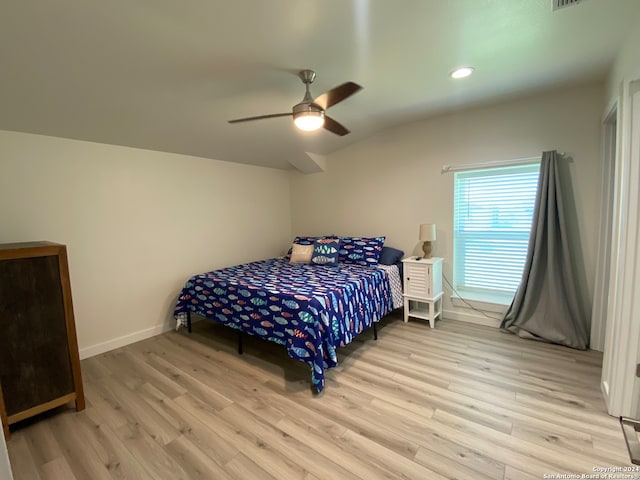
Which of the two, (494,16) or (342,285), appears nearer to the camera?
(494,16)

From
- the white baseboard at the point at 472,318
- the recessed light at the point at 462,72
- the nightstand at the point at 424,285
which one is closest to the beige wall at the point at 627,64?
the recessed light at the point at 462,72

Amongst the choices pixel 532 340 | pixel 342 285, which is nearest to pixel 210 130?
pixel 342 285

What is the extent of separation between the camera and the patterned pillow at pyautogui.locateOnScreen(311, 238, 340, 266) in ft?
12.2

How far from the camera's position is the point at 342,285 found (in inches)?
108

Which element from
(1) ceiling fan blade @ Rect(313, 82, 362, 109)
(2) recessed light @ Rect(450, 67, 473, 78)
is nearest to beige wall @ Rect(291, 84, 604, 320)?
(2) recessed light @ Rect(450, 67, 473, 78)

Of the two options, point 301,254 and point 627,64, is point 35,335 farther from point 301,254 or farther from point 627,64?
point 627,64

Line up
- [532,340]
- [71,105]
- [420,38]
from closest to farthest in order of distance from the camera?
[420,38] → [71,105] → [532,340]

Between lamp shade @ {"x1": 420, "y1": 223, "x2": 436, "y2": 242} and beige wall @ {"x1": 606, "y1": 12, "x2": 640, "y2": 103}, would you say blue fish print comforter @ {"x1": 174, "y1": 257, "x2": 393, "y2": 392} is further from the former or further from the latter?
beige wall @ {"x1": 606, "y1": 12, "x2": 640, "y2": 103}

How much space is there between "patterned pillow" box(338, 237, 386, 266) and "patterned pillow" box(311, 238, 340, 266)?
0.46ft

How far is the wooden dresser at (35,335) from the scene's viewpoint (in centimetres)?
186

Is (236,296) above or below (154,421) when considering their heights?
above

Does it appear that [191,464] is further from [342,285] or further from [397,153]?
[397,153]

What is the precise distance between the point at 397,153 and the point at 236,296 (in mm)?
2583

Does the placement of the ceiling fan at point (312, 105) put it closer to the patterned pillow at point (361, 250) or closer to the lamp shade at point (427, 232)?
the lamp shade at point (427, 232)
